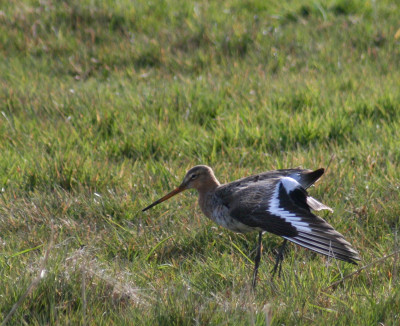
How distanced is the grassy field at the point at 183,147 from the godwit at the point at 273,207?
0.18 metres

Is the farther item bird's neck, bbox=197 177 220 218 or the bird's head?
the bird's head

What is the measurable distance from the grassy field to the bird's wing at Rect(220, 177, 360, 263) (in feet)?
0.73

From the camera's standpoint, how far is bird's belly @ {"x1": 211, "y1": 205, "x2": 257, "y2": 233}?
4.43 m

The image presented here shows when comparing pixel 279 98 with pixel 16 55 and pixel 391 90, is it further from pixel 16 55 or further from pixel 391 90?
pixel 16 55

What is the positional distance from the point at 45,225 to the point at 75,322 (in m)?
1.55

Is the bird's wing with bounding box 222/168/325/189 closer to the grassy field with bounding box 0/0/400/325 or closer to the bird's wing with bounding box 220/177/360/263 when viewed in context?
the bird's wing with bounding box 220/177/360/263

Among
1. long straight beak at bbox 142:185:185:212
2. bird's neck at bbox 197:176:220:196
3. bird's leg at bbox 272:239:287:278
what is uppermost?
bird's neck at bbox 197:176:220:196

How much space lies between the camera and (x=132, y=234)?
4723mm

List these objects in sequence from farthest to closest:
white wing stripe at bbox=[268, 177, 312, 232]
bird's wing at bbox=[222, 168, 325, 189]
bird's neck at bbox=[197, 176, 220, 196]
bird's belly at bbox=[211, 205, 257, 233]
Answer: bird's neck at bbox=[197, 176, 220, 196] → bird's wing at bbox=[222, 168, 325, 189] → bird's belly at bbox=[211, 205, 257, 233] → white wing stripe at bbox=[268, 177, 312, 232]

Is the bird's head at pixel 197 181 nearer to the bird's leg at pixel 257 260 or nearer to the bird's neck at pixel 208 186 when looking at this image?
the bird's neck at pixel 208 186

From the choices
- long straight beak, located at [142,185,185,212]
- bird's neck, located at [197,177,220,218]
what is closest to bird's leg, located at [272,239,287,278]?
bird's neck, located at [197,177,220,218]

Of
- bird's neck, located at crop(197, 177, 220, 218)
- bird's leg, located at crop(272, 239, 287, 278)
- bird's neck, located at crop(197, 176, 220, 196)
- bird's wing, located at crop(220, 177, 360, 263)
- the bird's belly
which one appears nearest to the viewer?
bird's wing, located at crop(220, 177, 360, 263)

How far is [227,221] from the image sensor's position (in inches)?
177

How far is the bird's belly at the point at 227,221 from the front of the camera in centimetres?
443
